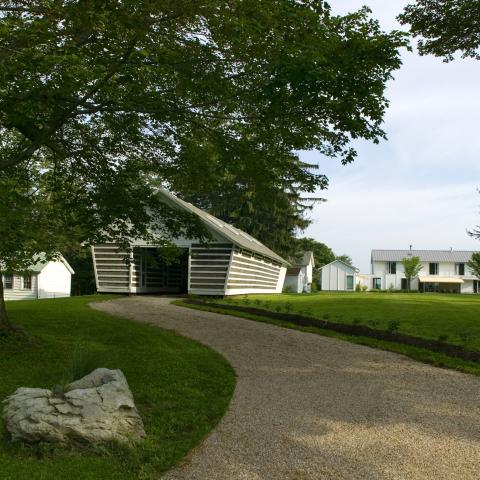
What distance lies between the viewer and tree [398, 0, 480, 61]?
13430mm

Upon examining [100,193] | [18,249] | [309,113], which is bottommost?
[18,249]

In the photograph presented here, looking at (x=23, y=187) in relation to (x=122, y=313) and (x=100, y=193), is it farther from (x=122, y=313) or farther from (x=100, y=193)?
(x=122, y=313)

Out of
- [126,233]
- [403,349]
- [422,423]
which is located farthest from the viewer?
[126,233]

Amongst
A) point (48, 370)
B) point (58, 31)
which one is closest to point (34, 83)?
point (58, 31)

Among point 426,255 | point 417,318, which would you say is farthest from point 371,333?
point 426,255

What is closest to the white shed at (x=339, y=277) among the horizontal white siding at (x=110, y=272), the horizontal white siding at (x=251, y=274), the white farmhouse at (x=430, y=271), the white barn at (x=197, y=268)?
the white farmhouse at (x=430, y=271)

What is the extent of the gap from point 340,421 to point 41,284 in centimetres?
3662

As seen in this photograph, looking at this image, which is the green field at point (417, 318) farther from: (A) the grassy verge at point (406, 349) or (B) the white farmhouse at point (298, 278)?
(B) the white farmhouse at point (298, 278)

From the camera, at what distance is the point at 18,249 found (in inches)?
422

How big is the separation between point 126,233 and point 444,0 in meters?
9.82

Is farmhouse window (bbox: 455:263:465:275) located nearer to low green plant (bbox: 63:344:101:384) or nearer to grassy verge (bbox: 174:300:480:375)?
grassy verge (bbox: 174:300:480:375)

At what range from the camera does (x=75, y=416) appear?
18.5ft

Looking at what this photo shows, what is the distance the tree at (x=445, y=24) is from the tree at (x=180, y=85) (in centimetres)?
546

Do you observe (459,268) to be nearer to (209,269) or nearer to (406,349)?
(209,269)
